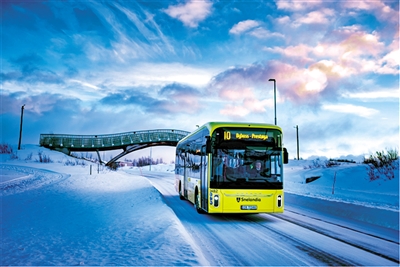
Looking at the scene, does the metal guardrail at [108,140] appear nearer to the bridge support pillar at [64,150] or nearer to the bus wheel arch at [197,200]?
the bridge support pillar at [64,150]

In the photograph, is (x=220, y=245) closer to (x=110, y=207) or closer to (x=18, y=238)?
(x=18, y=238)

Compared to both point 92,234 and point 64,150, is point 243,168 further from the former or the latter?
point 64,150

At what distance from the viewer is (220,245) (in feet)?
27.2

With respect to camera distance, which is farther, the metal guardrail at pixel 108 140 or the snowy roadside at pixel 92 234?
the metal guardrail at pixel 108 140

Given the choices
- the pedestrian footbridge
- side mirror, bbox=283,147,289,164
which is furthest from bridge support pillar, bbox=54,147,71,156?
side mirror, bbox=283,147,289,164

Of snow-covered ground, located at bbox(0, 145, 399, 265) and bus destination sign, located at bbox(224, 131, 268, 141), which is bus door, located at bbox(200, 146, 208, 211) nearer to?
bus destination sign, located at bbox(224, 131, 268, 141)

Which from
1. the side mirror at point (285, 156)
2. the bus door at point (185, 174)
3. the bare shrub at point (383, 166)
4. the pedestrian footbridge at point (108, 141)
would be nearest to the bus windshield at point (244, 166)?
the side mirror at point (285, 156)

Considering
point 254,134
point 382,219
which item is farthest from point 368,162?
point 254,134

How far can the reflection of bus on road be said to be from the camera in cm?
1207

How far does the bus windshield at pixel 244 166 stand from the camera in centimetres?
1216

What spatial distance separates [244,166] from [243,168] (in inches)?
3.2

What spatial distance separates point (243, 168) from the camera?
483 inches

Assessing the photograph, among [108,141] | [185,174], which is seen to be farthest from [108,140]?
[185,174]

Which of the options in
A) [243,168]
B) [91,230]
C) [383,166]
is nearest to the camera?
[91,230]
